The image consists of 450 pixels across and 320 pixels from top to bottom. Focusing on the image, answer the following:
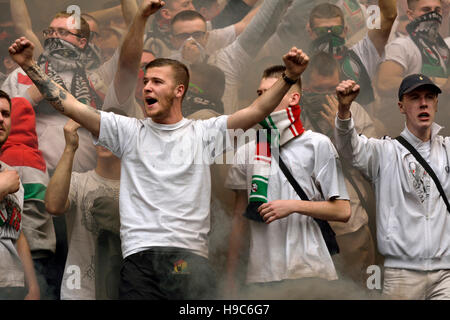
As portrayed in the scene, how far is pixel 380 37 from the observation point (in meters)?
4.88

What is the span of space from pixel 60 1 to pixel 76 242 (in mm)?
1867

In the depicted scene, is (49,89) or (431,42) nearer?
(49,89)

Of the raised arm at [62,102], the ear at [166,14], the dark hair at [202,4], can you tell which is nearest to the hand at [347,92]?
the raised arm at [62,102]

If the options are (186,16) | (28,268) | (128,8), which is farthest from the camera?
(186,16)

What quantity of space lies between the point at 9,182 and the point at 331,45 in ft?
8.17

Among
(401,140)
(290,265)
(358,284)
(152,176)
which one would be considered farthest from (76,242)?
(401,140)

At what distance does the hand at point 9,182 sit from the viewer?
12.1 feet

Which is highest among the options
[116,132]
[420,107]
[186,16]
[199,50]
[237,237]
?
[186,16]

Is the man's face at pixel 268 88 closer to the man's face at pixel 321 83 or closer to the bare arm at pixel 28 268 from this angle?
the man's face at pixel 321 83

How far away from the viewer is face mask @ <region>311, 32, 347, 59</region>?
4859 millimetres

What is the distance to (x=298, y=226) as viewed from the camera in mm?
3773

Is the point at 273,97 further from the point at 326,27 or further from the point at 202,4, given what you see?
the point at 202,4

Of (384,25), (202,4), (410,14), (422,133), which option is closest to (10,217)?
(202,4)
